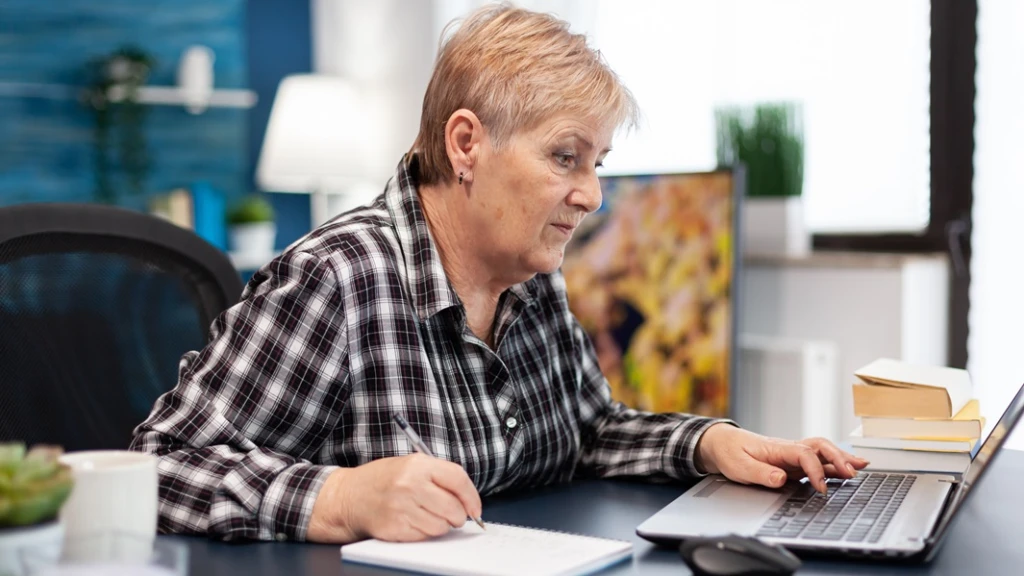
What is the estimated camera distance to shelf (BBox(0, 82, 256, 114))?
3.61 metres

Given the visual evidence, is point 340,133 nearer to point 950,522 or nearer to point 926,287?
point 926,287

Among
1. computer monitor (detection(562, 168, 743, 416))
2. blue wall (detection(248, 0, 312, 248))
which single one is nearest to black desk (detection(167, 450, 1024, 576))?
computer monitor (detection(562, 168, 743, 416))

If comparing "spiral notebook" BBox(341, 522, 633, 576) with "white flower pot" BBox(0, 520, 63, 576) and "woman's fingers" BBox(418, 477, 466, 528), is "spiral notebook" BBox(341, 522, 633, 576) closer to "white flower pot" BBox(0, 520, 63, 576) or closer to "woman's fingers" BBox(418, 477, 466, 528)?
"woman's fingers" BBox(418, 477, 466, 528)

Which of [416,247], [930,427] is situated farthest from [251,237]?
[930,427]

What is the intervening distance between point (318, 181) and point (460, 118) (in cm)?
268

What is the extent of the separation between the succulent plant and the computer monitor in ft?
7.08

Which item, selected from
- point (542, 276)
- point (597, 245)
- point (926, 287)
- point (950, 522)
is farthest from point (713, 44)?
point (950, 522)

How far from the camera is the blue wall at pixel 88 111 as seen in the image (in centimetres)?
362

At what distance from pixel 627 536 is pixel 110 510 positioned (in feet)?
1.54

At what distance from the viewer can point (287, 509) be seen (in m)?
0.96

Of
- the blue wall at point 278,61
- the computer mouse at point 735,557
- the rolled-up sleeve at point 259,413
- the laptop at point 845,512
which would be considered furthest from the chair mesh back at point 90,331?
the blue wall at point 278,61

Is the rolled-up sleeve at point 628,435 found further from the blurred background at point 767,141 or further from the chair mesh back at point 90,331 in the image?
the blurred background at point 767,141

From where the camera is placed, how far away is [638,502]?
115 cm

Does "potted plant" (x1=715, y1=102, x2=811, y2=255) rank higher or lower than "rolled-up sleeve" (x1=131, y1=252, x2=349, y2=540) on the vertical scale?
higher
